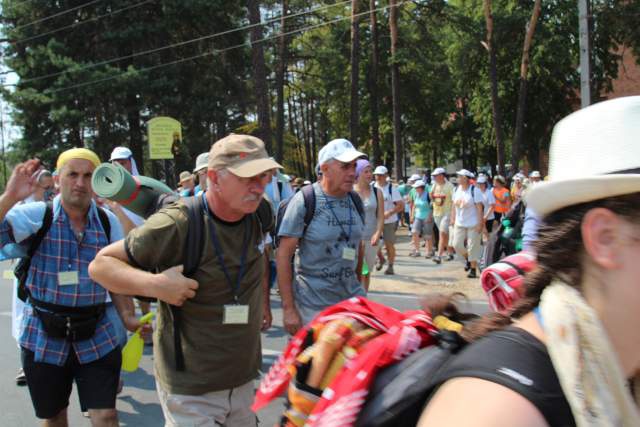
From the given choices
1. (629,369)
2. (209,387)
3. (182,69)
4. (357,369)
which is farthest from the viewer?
(182,69)

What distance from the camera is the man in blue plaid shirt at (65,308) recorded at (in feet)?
11.2

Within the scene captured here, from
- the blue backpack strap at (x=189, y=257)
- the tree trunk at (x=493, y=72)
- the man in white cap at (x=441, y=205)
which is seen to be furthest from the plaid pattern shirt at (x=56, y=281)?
the tree trunk at (x=493, y=72)

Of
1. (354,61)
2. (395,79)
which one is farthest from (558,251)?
(395,79)

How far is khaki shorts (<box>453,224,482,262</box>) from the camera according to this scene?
436 inches

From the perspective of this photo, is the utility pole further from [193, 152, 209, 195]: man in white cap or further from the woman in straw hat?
the woman in straw hat

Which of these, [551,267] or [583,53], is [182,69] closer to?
[583,53]

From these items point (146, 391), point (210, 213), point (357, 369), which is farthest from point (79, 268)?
point (357, 369)

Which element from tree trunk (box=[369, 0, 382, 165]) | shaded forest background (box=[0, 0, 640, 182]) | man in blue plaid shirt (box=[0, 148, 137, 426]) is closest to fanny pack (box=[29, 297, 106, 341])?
man in blue plaid shirt (box=[0, 148, 137, 426])

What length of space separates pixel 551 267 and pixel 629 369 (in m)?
0.22

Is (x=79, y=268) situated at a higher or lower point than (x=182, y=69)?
lower

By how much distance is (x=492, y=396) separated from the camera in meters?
0.96

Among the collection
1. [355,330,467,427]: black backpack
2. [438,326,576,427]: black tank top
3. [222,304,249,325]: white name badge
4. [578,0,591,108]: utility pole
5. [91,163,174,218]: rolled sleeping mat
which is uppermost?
[578,0,591,108]: utility pole

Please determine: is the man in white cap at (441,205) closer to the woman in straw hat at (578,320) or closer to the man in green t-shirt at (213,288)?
the man in green t-shirt at (213,288)

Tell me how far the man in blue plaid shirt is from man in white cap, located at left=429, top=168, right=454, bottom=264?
994 cm
